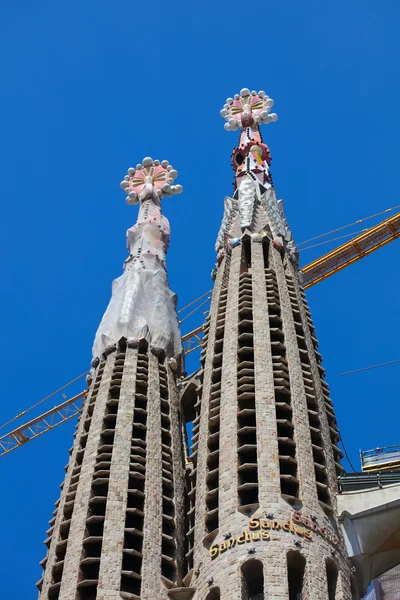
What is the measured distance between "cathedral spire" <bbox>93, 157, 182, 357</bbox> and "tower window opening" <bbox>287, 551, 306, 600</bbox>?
19.2m

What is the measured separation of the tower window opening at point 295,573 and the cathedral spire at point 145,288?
19.2 metres

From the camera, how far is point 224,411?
5212 centimetres

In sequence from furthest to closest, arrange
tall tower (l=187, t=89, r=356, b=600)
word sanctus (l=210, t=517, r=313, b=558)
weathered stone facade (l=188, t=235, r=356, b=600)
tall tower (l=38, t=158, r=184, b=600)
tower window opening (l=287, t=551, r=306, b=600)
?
tall tower (l=38, t=158, r=184, b=600) → word sanctus (l=210, t=517, r=313, b=558) → tall tower (l=187, t=89, r=356, b=600) → weathered stone facade (l=188, t=235, r=356, b=600) → tower window opening (l=287, t=551, r=306, b=600)

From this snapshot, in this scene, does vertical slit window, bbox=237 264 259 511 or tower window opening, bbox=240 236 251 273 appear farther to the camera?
tower window opening, bbox=240 236 251 273

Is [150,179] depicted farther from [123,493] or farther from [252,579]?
[252,579]

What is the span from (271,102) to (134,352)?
22347 mm

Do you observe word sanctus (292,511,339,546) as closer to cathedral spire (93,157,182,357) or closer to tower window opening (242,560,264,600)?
tower window opening (242,560,264,600)

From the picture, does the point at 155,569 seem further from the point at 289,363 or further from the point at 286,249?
the point at 286,249

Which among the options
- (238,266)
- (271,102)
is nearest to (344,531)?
(238,266)

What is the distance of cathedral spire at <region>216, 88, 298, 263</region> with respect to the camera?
66062 millimetres

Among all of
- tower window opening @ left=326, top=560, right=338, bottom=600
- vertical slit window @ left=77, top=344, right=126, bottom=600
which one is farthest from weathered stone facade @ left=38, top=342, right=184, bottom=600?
tower window opening @ left=326, top=560, right=338, bottom=600

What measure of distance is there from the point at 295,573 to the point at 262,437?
6214mm

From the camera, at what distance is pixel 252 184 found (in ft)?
231

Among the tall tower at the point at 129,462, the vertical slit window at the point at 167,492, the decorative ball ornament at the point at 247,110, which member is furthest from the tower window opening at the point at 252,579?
the decorative ball ornament at the point at 247,110
